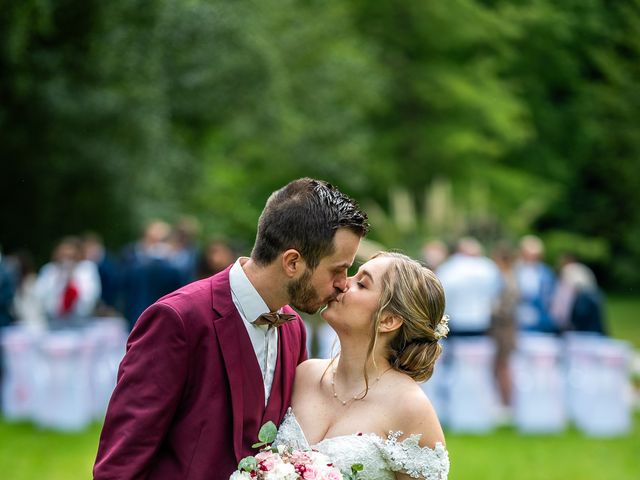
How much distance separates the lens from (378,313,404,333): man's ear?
387 centimetres

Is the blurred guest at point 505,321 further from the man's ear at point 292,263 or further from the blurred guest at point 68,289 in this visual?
the man's ear at point 292,263

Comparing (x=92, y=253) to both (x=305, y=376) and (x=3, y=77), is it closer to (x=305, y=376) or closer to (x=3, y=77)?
(x=3, y=77)

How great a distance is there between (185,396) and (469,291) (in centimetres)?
805

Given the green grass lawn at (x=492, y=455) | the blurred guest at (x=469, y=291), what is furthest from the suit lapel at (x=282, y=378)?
the blurred guest at (x=469, y=291)

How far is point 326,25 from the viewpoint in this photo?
26.6 m

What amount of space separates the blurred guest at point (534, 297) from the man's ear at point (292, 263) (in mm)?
9438

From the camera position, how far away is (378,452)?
12.3ft

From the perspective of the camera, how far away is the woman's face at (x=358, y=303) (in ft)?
12.6

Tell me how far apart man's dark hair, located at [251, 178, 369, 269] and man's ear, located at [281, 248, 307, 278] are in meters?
0.02

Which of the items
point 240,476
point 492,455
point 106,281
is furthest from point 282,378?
point 106,281

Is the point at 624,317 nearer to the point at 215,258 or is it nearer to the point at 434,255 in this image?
the point at 434,255

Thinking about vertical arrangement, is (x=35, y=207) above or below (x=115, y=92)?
below

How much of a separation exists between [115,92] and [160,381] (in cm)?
1595

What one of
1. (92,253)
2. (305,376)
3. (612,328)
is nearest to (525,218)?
(612,328)
